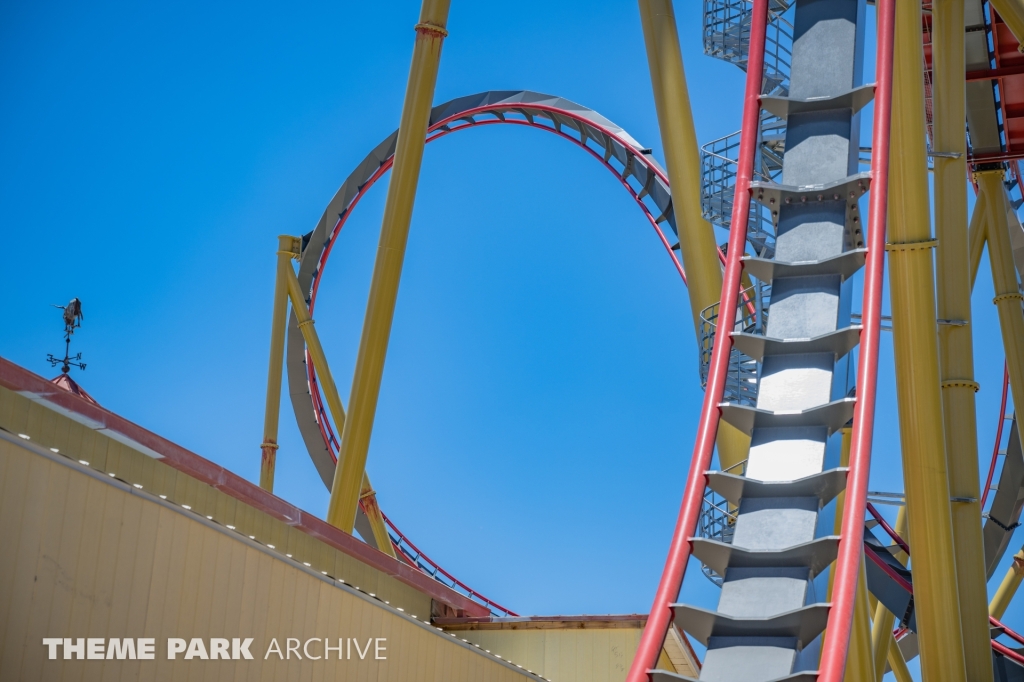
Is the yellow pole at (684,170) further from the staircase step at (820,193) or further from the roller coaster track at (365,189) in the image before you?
the roller coaster track at (365,189)

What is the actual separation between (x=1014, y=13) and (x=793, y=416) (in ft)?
11.4

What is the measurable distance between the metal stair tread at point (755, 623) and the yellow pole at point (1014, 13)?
4183 millimetres

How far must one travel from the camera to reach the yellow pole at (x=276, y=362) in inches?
498

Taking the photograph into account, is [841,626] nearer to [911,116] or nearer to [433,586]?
[911,116]

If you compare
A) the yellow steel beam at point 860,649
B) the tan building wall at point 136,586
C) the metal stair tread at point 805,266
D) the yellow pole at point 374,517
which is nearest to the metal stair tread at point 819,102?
the metal stair tread at point 805,266

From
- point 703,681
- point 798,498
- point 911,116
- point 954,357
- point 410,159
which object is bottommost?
point 703,681

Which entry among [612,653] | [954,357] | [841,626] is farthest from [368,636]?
[954,357]

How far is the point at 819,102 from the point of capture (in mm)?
5516

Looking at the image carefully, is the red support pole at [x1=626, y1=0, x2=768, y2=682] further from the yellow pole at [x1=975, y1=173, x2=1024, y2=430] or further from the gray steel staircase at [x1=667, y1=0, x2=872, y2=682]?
the yellow pole at [x1=975, y1=173, x2=1024, y2=430]

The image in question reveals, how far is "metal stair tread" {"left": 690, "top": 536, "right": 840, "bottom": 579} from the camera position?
418cm

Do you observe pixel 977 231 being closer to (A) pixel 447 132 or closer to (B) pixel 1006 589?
(B) pixel 1006 589

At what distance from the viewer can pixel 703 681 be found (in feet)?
13.2

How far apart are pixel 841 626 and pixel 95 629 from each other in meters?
2.78

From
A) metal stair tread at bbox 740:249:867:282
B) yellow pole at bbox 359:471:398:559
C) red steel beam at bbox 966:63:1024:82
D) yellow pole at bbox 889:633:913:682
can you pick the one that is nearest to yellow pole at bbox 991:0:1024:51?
red steel beam at bbox 966:63:1024:82
